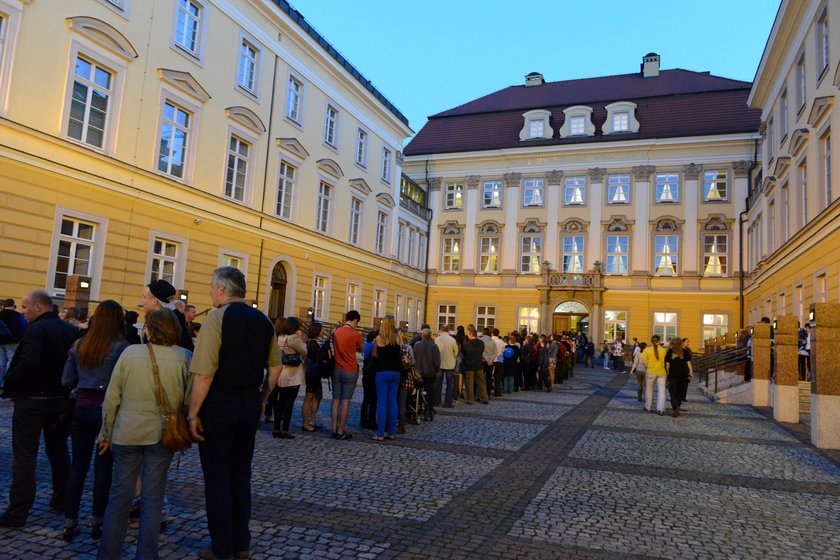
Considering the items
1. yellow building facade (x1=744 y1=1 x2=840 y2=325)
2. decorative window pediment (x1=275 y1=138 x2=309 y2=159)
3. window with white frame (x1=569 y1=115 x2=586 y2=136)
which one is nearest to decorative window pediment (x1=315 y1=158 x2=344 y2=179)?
decorative window pediment (x1=275 y1=138 x2=309 y2=159)

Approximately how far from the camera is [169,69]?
18.1 metres

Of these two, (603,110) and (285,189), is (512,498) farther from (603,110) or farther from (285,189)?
(603,110)

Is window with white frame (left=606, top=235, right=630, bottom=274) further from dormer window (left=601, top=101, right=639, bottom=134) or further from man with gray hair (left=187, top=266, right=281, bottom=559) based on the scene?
man with gray hair (left=187, top=266, right=281, bottom=559)

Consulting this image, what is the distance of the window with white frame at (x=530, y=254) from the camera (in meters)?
39.4

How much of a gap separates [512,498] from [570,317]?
33.2 metres

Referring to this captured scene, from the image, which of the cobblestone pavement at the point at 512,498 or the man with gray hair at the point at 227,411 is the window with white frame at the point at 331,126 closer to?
the cobblestone pavement at the point at 512,498

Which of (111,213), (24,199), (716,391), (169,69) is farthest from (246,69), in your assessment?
(716,391)

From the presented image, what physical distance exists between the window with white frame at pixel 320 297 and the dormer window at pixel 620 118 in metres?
22.1

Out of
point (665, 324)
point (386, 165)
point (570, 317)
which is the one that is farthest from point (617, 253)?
point (386, 165)

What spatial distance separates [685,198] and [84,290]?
33178 millimetres

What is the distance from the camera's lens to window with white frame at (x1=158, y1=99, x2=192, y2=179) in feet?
59.8

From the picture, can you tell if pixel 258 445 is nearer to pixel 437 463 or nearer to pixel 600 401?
pixel 437 463

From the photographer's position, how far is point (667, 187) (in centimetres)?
3712

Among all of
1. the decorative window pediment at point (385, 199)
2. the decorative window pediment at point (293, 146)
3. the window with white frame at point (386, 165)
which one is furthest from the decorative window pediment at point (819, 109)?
the window with white frame at point (386, 165)
